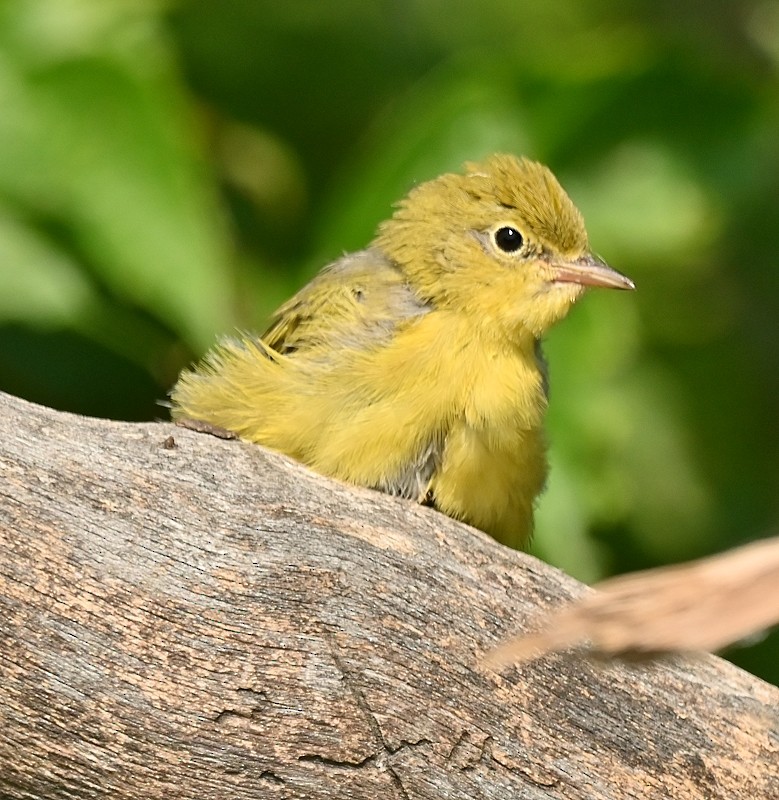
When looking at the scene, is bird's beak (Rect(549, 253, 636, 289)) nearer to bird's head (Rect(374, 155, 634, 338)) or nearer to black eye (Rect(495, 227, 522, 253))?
bird's head (Rect(374, 155, 634, 338))

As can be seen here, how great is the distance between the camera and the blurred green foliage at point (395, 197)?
432 centimetres

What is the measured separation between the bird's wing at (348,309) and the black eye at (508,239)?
0.33 m

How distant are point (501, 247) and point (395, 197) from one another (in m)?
0.68

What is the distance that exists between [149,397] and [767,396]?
105 inches

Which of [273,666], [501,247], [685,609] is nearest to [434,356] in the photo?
[501,247]

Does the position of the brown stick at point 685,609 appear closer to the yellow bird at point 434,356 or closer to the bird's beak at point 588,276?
the yellow bird at point 434,356

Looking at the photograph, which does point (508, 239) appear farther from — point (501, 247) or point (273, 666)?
point (273, 666)

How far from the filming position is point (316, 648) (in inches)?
114

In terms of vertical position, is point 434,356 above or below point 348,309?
below

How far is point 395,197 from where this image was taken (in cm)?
461

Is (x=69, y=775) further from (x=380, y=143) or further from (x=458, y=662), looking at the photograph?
(x=380, y=143)

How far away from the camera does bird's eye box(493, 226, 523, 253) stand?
13.4ft

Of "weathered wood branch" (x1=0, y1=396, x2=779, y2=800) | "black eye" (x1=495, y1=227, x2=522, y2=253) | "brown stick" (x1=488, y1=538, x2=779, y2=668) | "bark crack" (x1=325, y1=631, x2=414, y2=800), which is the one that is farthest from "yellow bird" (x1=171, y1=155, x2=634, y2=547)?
"brown stick" (x1=488, y1=538, x2=779, y2=668)

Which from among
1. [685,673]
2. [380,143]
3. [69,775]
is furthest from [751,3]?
[69,775]
